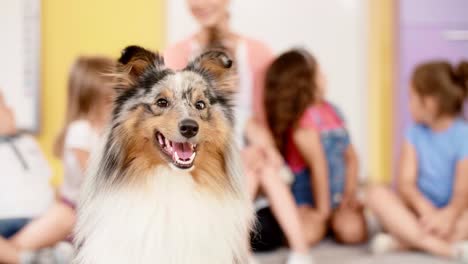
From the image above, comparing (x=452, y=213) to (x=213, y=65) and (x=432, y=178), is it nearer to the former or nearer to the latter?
(x=432, y=178)

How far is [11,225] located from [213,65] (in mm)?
1253

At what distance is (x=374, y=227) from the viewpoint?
10.2ft

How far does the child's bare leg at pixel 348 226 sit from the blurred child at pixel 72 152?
119 cm

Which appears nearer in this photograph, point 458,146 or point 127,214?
point 127,214

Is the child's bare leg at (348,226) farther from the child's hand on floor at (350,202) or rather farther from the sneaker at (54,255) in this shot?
the sneaker at (54,255)

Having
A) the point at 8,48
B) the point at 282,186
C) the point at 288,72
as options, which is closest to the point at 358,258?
the point at 282,186

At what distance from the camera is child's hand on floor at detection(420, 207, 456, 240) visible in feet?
8.44

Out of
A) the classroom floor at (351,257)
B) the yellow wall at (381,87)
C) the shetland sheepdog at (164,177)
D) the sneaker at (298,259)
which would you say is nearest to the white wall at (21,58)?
the classroom floor at (351,257)

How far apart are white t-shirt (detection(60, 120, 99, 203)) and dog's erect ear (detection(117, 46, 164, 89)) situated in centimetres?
98

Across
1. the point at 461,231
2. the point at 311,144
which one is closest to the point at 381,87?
the point at 311,144

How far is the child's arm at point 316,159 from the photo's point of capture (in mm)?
2709

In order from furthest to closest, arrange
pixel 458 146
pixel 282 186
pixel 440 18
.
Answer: pixel 440 18 < pixel 458 146 < pixel 282 186

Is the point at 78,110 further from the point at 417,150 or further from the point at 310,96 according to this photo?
the point at 417,150

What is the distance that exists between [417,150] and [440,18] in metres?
1.60
